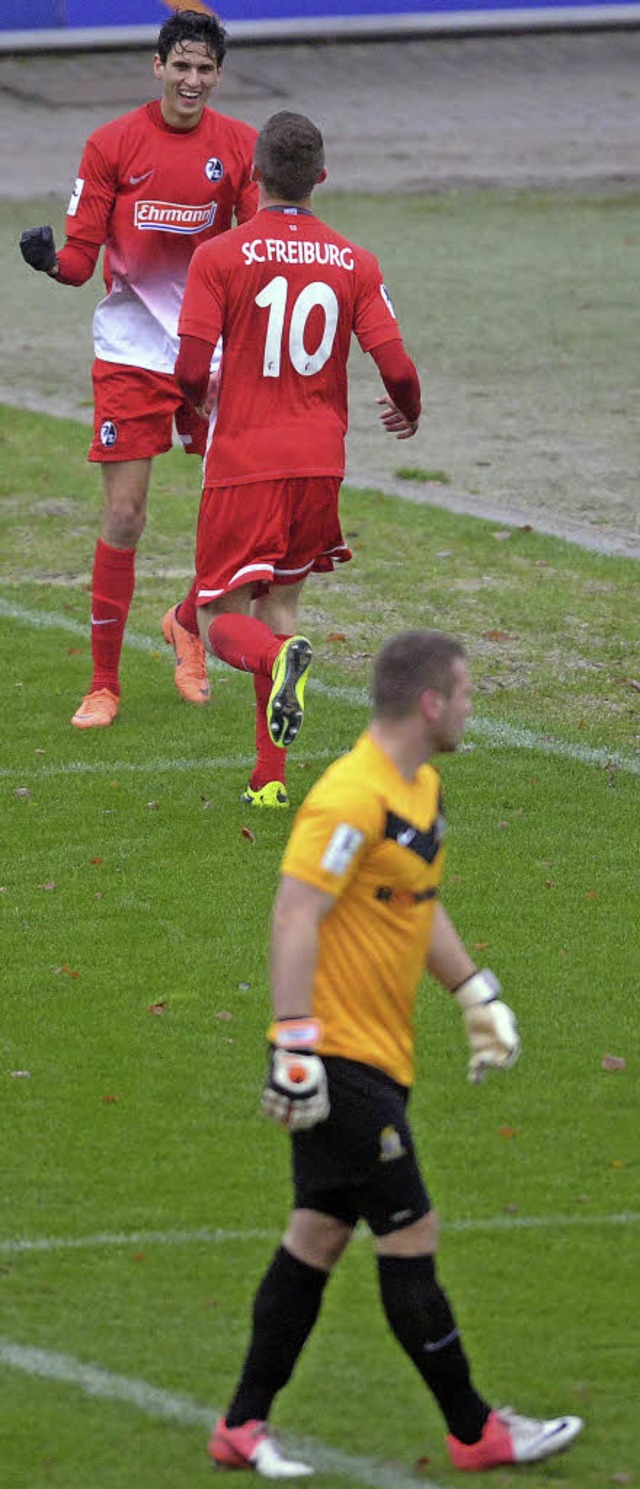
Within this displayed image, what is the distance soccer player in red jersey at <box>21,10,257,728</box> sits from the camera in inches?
358

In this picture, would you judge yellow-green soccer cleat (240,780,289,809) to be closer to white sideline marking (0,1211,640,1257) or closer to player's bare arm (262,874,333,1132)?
white sideline marking (0,1211,640,1257)

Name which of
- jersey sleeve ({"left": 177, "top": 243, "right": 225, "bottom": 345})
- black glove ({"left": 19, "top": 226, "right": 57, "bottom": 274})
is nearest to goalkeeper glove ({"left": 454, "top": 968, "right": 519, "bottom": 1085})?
jersey sleeve ({"left": 177, "top": 243, "right": 225, "bottom": 345})

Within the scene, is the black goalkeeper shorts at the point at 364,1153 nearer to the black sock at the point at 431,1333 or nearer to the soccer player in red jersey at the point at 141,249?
the black sock at the point at 431,1333

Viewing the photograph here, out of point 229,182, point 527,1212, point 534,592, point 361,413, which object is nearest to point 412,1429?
point 527,1212

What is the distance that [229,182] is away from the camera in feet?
30.3

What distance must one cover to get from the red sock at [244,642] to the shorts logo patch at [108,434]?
1.56m

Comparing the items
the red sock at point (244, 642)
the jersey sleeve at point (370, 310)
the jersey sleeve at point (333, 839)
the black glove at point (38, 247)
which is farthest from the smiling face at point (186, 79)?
the jersey sleeve at point (333, 839)

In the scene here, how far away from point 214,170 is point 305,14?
22584 mm

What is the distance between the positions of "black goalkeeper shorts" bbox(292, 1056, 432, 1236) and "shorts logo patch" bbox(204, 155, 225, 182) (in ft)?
18.6

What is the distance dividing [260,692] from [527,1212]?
11.3 ft

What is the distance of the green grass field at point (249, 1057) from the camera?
15.5 feet

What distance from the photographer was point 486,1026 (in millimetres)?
4590

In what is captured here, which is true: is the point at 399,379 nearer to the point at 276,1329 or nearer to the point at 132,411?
the point at 132,411

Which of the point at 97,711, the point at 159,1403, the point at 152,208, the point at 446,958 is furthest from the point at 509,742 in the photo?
the point at 159,1403
